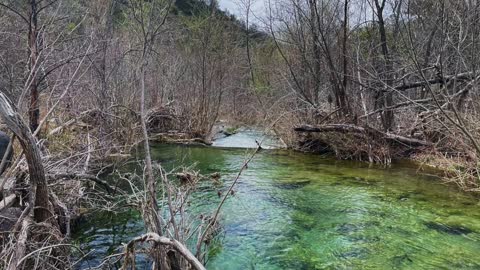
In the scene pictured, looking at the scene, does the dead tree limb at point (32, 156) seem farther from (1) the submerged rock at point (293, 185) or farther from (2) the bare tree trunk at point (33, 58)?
(1) the submerged rock at point (293, 185)

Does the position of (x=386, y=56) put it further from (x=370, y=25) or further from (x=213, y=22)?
(x=213, y=22)

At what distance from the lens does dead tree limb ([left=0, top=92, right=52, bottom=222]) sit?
126 inches

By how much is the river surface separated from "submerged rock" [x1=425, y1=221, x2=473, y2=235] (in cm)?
2

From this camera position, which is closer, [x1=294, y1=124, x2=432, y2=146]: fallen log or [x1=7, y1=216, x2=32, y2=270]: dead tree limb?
[x1=7, y1=216, x2=32, y2=270]: dead tree limb

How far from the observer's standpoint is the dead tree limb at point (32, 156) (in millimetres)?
3211

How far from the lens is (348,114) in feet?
41.9

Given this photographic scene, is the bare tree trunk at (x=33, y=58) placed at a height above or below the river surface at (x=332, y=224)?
above

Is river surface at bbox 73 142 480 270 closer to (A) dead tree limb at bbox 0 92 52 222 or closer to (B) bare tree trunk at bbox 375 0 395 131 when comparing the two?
(A) dead tree limb at bbox 0 92 52 222

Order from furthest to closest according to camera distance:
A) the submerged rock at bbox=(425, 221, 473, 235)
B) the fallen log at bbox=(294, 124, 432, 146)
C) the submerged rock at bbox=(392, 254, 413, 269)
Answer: the fallen log at bbox=(294, 124, 432, 146) < the submerged rock at bbox=(425, 221, 473, 235) < the submerged rock at bbox=(392, 254, 413, 269)

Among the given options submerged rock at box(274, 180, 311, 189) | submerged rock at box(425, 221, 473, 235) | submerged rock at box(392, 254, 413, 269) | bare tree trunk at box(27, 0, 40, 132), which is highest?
bare tree trunk at box(27, 0, 40, 132)

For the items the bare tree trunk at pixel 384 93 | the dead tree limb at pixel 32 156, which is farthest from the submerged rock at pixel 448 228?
the bare tree trunk at pixel 384 93

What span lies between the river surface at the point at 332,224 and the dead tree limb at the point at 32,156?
1.32 meters

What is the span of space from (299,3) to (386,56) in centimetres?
371

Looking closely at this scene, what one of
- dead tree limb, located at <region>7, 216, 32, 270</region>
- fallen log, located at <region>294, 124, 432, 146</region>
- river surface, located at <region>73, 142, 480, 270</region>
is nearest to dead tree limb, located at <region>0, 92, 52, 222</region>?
dead tree limb, located at <region>7, 216, 32, 270</region>
